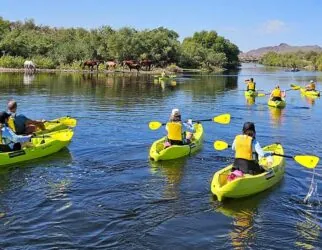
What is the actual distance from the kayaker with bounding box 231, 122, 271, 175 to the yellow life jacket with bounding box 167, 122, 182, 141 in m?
3.51

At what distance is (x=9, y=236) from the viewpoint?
337 inches

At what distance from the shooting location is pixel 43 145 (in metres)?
14.7

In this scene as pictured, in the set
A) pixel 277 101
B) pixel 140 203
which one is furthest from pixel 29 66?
pixel 140 203

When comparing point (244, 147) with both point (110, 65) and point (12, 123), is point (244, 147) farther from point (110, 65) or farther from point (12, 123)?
point (110, 65)

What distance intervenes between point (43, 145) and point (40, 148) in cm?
15

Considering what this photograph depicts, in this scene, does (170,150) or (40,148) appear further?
(40,148)

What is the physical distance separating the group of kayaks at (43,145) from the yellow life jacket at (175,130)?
144 inches

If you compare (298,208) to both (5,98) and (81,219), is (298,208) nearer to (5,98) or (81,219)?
(81,219)

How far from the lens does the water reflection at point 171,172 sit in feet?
37.6

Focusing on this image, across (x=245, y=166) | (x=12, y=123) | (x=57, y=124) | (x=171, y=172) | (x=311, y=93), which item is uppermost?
(x=311, y=93)

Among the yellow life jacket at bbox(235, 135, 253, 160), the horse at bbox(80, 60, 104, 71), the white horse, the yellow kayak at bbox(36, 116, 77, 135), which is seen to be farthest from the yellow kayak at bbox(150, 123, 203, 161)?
the horse at bbox(80, 60, 104, 71)

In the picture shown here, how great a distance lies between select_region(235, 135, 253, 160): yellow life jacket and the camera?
432 inches

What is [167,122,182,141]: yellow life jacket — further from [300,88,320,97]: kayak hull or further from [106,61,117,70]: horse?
[106,61,117,70]: horse

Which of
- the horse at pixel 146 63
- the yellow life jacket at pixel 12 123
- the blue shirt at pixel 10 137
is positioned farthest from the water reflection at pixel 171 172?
the horse at pixel 146 63
